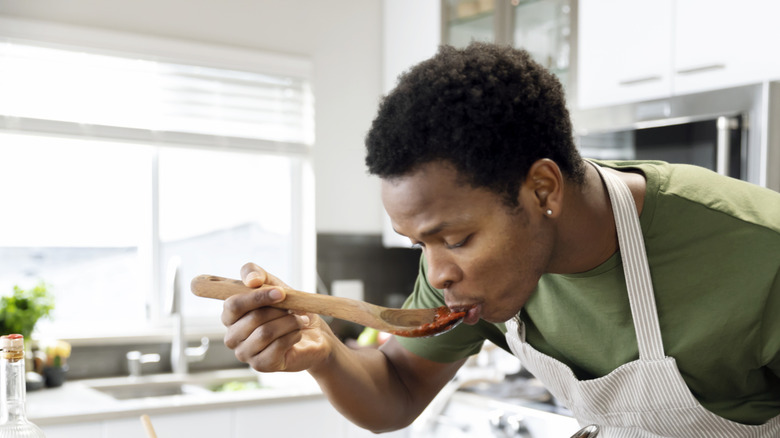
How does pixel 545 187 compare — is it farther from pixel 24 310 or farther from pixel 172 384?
pixel 172 384

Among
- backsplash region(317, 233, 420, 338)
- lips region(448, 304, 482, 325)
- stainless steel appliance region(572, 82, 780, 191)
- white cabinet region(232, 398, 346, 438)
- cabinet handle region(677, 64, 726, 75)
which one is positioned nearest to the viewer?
lips region(448, 304, 482, 325)

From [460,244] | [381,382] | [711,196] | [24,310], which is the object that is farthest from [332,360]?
[24,310]

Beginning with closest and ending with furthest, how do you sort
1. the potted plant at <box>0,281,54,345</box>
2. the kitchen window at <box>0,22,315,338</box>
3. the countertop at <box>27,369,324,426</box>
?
1. the countertop at <box>27,369,324,426</box>
2. the potted plant at <box>0,281,54,345</box>
3. the kitchen window at <box>0,22,315,338</box>

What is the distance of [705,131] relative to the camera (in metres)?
2.21

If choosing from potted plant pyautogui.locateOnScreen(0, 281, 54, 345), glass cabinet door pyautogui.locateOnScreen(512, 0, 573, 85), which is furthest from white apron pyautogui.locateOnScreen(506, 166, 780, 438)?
potted plant pyautogui.locateOnScreen(0, 281, 54, 345)

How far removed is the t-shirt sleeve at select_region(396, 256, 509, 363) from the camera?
53.7 inches

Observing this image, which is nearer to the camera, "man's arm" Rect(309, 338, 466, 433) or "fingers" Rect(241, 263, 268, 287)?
"fingers" Rect(241, 263, 268, 287)

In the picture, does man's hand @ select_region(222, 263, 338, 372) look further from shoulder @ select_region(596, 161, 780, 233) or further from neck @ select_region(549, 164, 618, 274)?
shoulder @ select_region(596, 161, 780, 233)

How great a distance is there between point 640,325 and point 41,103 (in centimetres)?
235

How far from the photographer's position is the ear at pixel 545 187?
3.22 ft

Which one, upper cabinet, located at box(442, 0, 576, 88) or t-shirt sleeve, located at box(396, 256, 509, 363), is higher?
upper cabinet, located at box(442, 0, 576, 88)

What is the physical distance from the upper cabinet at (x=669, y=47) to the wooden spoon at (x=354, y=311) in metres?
1.43

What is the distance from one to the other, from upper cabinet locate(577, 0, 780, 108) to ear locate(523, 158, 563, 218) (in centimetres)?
136

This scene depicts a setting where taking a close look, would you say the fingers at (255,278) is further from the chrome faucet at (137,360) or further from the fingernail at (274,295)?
the chrome faucet at (137,360)
